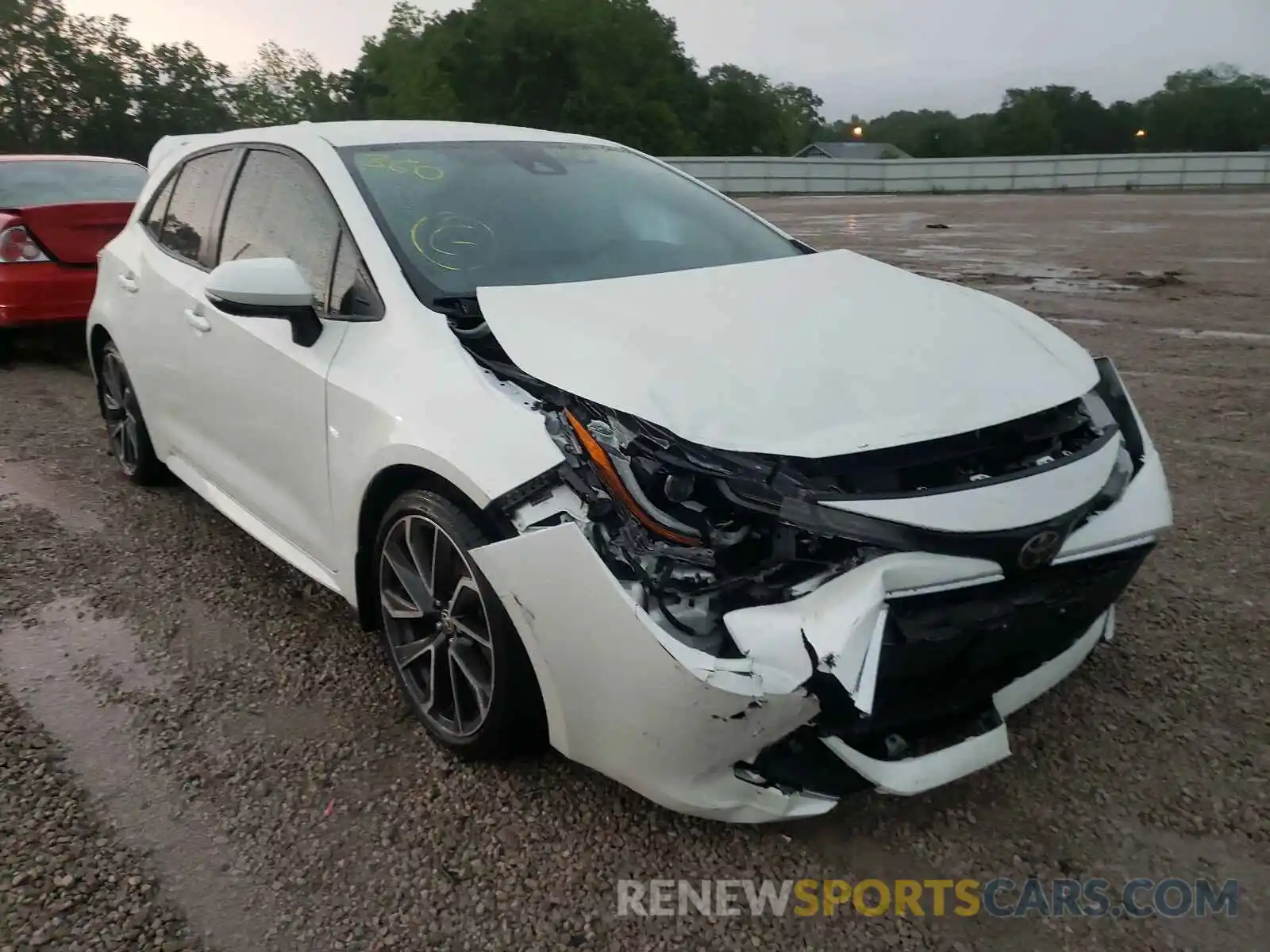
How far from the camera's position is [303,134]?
3.42m

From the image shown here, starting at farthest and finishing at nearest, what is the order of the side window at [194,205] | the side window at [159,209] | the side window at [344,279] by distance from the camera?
the side window at [159,209]
the side window at [194,205]
the side window at [344,279]

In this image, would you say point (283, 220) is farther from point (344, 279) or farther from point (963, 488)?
point (963, 488)

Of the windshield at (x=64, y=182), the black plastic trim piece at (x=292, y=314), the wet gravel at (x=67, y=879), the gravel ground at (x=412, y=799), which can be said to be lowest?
the wet gravel at (x=67, y=879)

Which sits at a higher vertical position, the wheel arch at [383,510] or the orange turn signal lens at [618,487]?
the orange turn signal lens at [618,487]

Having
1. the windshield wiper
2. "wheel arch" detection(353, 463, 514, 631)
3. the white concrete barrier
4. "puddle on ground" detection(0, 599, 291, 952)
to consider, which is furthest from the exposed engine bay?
the white concrete barrier

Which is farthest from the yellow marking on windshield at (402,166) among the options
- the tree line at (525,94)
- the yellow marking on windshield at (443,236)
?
the tree line at (525,94)

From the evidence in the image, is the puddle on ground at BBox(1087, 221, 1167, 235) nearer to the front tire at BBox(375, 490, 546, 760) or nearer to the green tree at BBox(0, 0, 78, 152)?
the front tire at BBox(375, 490, 546, 760)

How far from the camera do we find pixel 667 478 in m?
2.21

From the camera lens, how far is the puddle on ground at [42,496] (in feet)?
14.2

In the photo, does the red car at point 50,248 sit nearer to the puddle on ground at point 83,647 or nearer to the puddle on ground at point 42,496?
the puddle on ground at point 42,496

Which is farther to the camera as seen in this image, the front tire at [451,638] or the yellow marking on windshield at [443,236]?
the yellow marking on windshield at [443,236]

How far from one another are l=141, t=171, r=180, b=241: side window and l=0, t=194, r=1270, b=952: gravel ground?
4.36ft

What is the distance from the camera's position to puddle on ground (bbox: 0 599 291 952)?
2.18m

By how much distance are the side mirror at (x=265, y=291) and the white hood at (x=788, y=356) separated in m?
0.54
